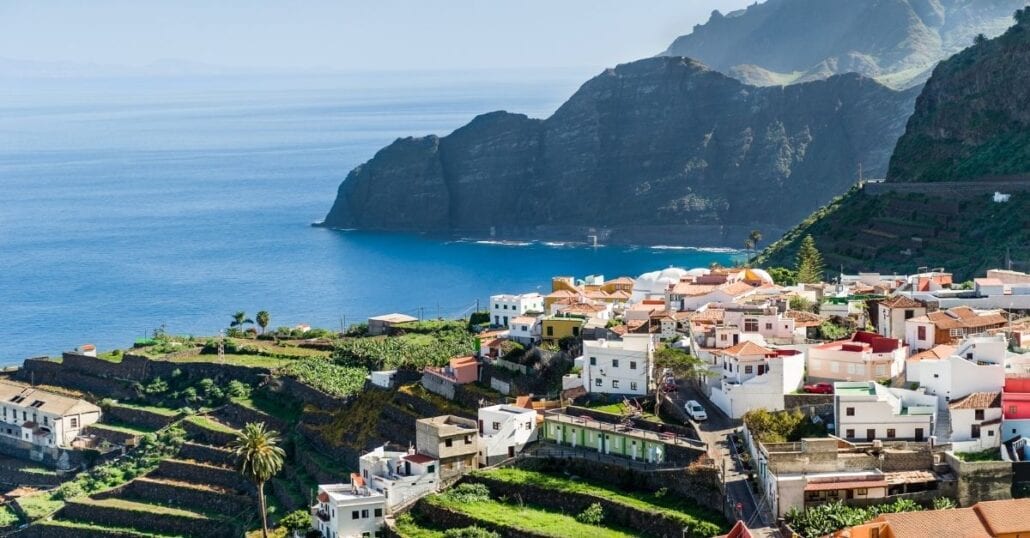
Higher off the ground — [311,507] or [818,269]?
[818,269]

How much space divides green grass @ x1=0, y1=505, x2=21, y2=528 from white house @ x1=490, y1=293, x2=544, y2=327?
1969 cm

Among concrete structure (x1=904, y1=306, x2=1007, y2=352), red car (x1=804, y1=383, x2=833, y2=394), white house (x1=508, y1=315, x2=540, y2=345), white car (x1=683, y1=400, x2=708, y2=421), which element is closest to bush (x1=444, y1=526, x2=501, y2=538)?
white car (x1=683, y1=400, x2=708, y2=421)

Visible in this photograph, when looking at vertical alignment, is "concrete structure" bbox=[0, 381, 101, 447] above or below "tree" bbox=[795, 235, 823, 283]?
below

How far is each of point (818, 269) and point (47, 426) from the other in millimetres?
36174

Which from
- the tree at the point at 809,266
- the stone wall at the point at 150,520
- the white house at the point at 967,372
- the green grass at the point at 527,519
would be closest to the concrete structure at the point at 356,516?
the green grass at the point at 527,519

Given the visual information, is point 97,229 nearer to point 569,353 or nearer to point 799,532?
point 569,353

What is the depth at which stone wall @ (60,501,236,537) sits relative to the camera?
167ft

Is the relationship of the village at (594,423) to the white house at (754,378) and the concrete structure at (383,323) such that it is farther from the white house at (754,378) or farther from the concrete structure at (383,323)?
the concrete structure at (383,323)

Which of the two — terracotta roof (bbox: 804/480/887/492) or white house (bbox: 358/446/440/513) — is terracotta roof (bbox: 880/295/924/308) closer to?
terracotta roof (bbox: 804/480/887/492)

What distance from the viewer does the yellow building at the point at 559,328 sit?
176 ft

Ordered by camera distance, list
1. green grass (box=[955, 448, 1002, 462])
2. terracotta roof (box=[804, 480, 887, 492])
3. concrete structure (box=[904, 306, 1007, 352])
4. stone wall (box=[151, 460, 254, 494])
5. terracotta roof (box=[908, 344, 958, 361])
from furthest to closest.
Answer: stone wall (box=[151, 460, 254, 494]), concrete structure (box=[904, 306, 1007, 352]), terracotta roof (box=[908, 344, 958, 361]), green grass (box=[955, 448, 1002, 462]), terracotta roof (box=[804, 480, 887, 492])

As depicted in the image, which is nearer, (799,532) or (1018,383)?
(799,532)

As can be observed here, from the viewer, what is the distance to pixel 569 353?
2013 inches

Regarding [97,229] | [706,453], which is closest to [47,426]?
[706,453]
